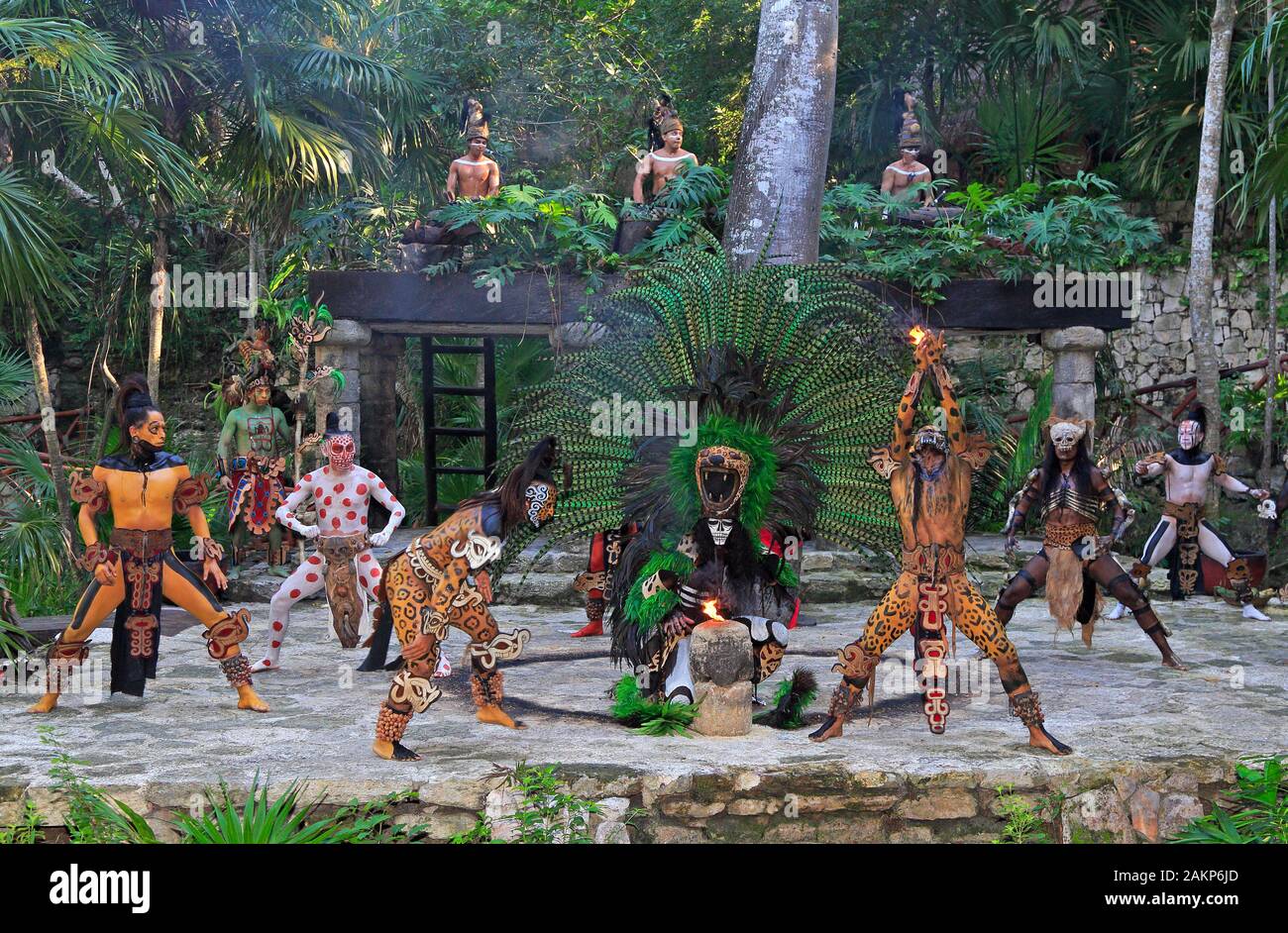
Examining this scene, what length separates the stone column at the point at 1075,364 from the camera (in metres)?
10.2

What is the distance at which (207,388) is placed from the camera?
17.4 m

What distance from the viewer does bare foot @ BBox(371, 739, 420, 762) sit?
18.9ft


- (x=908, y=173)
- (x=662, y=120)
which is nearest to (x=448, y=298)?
(x=662, y=120)

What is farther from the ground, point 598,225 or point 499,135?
point 499,135

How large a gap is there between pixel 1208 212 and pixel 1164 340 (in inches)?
167

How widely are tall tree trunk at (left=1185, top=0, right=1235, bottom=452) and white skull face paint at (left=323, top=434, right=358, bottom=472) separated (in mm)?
7073

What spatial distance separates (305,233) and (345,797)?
747cm

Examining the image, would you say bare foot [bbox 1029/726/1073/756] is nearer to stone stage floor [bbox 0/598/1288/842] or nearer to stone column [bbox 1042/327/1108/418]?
stone stage floor [bbox 0/598/1288/842]

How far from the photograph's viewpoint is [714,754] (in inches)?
231

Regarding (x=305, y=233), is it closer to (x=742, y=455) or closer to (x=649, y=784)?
(x=742, y=455)

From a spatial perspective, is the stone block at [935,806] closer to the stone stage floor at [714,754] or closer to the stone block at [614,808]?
the stone stage floor at [714,754]

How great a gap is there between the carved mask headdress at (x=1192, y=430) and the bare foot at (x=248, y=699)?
6039 mm

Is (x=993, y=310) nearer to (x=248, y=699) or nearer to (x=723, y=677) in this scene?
(x=723, y=677)
